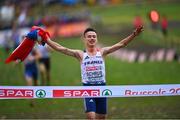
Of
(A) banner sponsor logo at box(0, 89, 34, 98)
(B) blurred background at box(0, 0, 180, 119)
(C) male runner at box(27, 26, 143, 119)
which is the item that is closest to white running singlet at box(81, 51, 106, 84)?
(C) male runner at box(27, 26, 143, 119)

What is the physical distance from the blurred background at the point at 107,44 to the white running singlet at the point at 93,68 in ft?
4.32

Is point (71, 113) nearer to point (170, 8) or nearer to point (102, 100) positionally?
point (102, 100)

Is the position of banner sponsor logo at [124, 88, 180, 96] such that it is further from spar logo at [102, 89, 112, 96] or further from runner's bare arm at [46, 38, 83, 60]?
runner's bare arm at [46, 38, 83, 60]

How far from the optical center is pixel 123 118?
33.4 ft

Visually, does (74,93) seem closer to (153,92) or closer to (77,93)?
(77,93)

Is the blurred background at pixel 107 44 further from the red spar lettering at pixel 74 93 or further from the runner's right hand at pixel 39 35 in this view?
the runner's right hand at pixel 39 35

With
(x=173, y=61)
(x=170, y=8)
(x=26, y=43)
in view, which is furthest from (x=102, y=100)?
(x=170, y=8)

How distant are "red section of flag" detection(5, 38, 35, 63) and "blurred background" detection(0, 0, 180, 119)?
226 centimetres

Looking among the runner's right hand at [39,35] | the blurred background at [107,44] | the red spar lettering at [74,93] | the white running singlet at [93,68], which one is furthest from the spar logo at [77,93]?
the blurred background at [107,44]

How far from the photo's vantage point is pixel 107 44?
2648cm

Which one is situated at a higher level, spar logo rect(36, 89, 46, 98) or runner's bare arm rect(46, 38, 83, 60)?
runner's bare arm rect(46, 38, 83, 60)

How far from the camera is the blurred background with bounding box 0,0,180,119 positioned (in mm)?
11578

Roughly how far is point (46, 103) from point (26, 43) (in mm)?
4415

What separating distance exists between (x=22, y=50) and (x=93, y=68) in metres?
1.41
